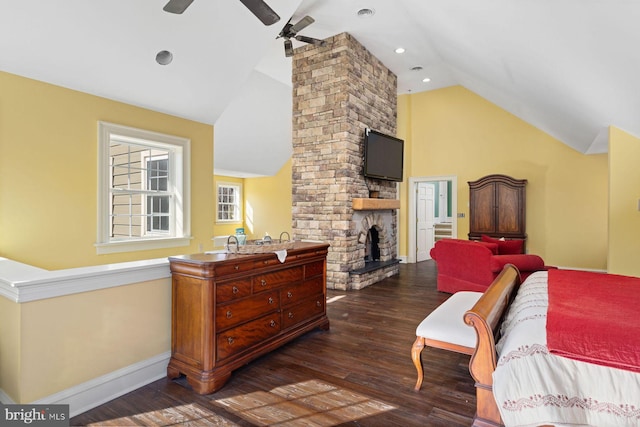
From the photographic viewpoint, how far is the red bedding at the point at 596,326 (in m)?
1.50

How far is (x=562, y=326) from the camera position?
5.44 ft

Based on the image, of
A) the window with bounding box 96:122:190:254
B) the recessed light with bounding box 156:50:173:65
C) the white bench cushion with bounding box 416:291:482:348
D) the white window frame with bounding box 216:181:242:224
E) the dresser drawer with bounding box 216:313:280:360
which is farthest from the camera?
the white window frame with bounding box 216:181:242:224

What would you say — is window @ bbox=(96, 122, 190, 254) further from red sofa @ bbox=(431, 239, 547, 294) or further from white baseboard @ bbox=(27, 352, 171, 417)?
red sofa @ bbox=(431, 239, 547, 294)

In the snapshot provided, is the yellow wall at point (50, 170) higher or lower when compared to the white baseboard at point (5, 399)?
higher

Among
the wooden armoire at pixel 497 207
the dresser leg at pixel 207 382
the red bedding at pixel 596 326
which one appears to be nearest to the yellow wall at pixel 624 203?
the wooden armoire at pixel 497 207

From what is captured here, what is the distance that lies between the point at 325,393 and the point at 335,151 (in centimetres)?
380

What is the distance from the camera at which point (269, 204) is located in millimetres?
9914

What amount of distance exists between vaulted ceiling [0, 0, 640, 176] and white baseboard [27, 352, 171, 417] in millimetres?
2831

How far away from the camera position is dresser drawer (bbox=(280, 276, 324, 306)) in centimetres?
298

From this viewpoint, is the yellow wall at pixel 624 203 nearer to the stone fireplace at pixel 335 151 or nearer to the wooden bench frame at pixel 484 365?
the stone fireplace at pixel 335 151

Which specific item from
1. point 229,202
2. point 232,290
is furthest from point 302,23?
point 229,202

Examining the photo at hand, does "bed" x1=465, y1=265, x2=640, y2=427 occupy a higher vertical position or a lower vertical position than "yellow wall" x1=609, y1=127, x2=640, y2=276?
lower

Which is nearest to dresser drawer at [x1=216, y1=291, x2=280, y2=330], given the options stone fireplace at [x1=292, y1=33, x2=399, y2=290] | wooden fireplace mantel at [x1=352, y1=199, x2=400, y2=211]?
stone fireplace at [x1=292, y1=33, x2=399, y2=290]

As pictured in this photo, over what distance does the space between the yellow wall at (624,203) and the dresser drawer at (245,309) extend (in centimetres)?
446
